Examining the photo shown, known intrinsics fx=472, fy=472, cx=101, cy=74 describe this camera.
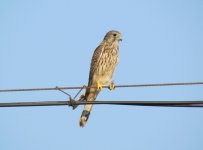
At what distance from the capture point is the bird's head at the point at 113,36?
1105cm

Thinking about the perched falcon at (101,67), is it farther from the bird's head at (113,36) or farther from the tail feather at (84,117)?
the tail feather at (84,117)

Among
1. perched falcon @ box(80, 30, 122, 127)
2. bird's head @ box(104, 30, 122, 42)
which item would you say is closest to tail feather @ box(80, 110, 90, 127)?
perched falcon @ box(80, 30, 122, 127)

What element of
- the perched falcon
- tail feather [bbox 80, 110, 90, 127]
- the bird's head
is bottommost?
tail feather [bbox 80, 110, 90, 127]

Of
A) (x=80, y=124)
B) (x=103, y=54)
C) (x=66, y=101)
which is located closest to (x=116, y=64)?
(x=103, y=54)

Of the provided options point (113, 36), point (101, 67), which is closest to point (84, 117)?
point (101, 67)

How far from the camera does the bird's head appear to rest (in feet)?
36.3

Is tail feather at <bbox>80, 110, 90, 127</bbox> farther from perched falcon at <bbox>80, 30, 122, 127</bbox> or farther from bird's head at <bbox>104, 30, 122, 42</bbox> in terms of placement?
bird's head at <bbox>104, 30, 122, 42</bbox>

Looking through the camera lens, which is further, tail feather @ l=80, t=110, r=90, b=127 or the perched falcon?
the perched falcon

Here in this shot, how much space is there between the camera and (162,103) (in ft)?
18.7

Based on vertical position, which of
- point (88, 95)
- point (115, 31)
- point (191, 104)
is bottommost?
point (191, 104)

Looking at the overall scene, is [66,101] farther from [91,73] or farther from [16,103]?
[91,73]

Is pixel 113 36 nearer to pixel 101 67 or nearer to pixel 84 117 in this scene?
pixel 101 67

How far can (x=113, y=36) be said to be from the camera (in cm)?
1110

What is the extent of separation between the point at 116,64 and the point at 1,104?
4.91 meters
